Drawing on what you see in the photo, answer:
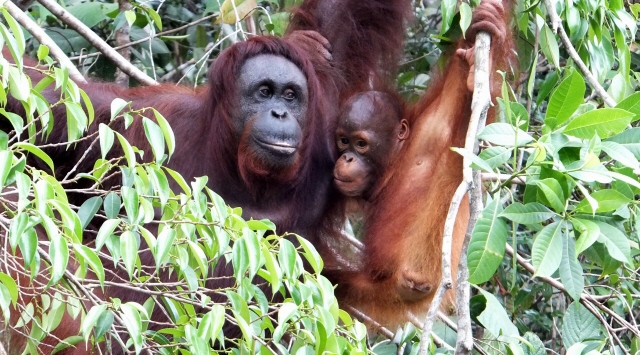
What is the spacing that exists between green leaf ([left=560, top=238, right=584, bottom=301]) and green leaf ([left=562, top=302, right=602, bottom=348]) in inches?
27.3

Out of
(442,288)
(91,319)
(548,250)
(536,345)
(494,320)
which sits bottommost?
(536,345)

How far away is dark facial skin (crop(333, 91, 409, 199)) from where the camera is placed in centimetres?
366

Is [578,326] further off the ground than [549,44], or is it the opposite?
[549,44]

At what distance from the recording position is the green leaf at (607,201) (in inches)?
89.0

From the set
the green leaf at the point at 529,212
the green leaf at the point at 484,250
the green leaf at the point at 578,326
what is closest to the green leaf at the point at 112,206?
the green leaf at the point at 484,250

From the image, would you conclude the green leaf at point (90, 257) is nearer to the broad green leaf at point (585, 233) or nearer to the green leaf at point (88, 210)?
the green leaf at point (88, 210)

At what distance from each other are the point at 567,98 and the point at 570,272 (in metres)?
0.50

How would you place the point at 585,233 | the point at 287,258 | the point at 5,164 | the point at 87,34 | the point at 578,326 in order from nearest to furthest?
the point at 5,164, the point at 287,258, the point at 585,233, the point at 578,326, the point at 87,34

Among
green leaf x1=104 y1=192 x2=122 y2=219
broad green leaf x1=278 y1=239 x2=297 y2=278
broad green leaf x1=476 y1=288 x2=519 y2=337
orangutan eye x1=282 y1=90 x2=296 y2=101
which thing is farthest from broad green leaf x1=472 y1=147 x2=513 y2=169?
orangutan eye x1=282 y1=90 x2=296 y2=101

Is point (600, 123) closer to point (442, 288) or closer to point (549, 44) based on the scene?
point (442, 288)

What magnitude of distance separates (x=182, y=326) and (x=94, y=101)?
167 centimetres

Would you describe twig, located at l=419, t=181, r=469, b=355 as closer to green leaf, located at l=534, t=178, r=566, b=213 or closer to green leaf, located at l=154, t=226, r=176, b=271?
green leaf, located at l=534, t=178, r=566, b=213

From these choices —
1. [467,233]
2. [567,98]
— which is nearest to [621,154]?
[567,98]

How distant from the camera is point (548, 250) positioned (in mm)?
2250
